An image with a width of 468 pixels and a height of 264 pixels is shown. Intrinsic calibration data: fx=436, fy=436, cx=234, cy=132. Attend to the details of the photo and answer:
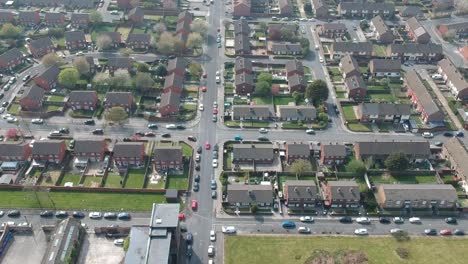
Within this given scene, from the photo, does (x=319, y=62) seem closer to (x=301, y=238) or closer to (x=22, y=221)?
(x=301, y=238)

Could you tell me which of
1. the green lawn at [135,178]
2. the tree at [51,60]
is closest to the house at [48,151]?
the green lawn at [135,178]

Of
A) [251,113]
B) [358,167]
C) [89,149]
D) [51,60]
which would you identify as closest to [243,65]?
[251,113]

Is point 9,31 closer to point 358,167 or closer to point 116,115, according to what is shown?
point 116,115

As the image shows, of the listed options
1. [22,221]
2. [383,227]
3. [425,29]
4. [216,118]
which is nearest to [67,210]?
[22,221]

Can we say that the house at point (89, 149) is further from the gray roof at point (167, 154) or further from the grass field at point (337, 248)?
the grass field at point (337, 248)

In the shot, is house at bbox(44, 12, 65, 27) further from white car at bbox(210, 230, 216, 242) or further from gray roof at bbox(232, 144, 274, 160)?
white car at bbox(210, 230, 216, 242)

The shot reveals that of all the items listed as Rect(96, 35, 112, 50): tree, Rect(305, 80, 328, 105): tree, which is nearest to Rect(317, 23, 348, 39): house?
Rect(305, 80, 328, 105): tree
